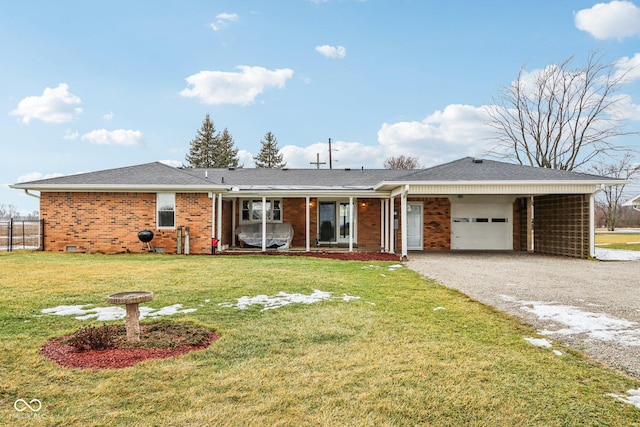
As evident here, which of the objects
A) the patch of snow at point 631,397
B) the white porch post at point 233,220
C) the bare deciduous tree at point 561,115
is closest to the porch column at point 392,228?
the white porch post at point 233,220

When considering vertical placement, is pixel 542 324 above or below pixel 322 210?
below

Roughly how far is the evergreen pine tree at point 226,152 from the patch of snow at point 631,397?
149 ft

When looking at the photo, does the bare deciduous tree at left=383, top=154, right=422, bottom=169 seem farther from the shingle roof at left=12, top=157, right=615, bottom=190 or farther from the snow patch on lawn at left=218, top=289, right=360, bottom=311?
the snow patch on lawn at left=218, top=289, right=360, bottom=311

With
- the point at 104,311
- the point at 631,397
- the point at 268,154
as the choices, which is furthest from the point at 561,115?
the point at 104,311

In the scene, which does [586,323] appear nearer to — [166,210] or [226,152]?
[166,210]

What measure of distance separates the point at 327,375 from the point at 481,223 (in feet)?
50.4

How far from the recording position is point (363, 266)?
11016 millimetres

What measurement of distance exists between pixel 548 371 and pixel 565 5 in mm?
18413

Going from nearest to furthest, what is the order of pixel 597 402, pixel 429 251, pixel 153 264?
1. pixel 597 402
2. pixel 153 264
3. pixel 429 251

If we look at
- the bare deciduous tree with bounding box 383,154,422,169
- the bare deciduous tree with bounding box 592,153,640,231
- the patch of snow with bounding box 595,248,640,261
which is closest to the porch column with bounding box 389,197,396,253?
the patch of snow with bounding box 595,248,640,261

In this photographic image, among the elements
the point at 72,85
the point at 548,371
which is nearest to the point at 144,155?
the point at 72,85

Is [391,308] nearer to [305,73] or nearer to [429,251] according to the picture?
[429,251]

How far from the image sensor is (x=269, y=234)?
53.5ft

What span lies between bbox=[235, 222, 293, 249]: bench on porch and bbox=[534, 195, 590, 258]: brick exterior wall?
9.88 meters
